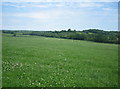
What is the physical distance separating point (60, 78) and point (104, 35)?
305 feet

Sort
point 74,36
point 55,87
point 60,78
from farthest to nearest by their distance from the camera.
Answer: point 74,36 < point 60,78 < point 55,87

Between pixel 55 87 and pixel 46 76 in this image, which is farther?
pixel 46 76

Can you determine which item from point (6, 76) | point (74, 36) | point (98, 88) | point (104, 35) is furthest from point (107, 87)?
point (74, 36)

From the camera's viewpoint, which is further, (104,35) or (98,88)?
(104,35)

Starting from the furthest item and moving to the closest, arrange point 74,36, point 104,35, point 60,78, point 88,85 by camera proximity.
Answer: point 74,36 < point 104,35 < point 60,78 < point 88,85

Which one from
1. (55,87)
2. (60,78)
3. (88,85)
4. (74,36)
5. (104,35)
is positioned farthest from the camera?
(74,36)

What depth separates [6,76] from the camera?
10250 mm

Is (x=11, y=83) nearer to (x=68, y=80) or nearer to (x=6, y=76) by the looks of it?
(x=6, y=76)

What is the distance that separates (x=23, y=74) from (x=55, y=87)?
309 centimetres

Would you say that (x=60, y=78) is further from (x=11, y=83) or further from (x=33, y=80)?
(x=11, y=83)

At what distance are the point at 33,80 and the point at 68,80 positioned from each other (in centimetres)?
214

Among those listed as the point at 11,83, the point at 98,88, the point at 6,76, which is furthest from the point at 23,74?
the point at 98,88

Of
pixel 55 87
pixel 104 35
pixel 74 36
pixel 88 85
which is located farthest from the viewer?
pixel 74 36

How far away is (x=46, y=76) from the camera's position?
35.7ft
